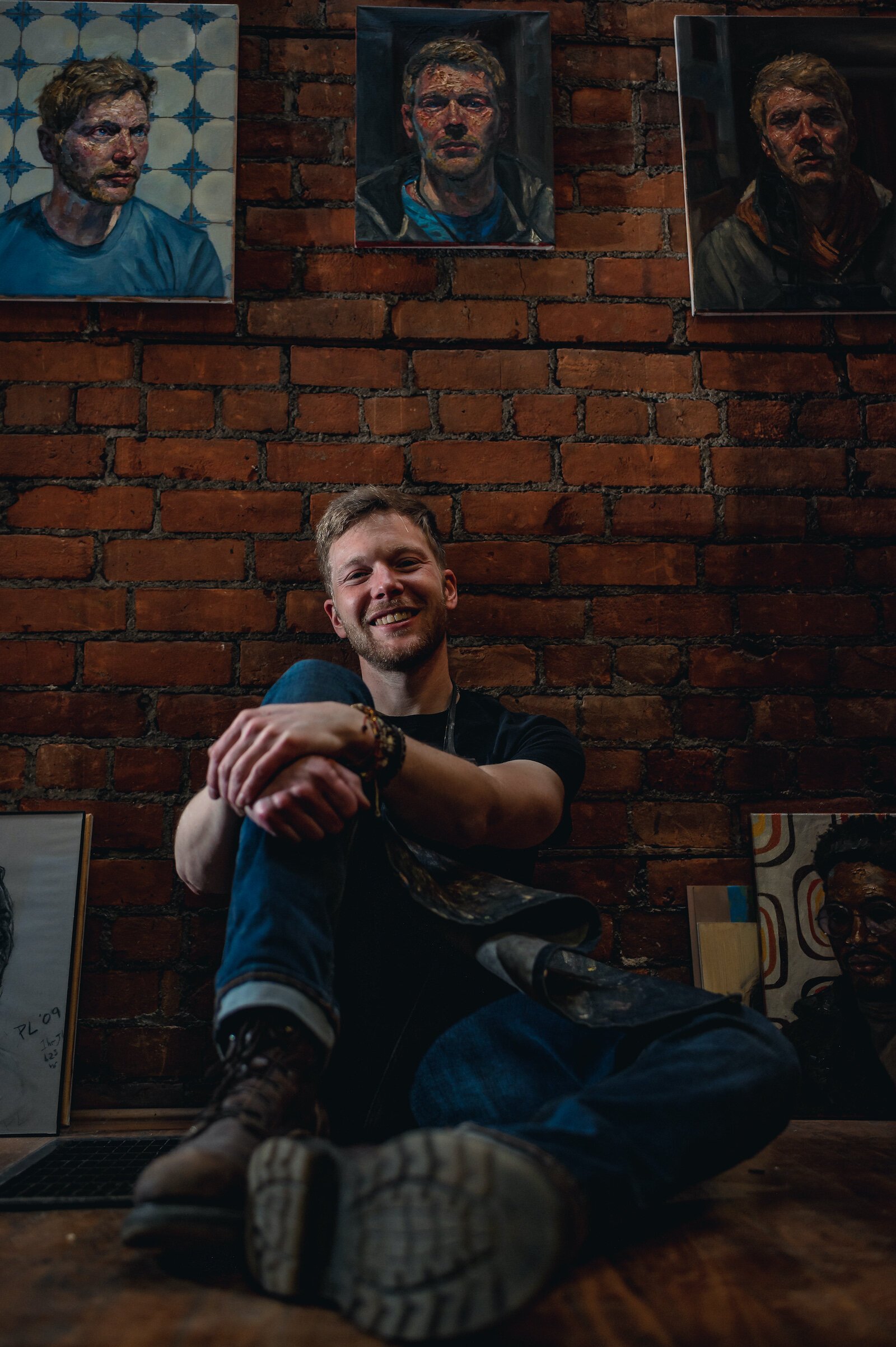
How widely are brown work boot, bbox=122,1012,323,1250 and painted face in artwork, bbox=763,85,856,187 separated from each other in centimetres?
207

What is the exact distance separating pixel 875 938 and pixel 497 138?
72.5 inches

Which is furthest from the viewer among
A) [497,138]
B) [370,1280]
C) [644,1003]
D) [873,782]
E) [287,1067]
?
[497,138]

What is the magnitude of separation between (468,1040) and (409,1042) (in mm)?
90

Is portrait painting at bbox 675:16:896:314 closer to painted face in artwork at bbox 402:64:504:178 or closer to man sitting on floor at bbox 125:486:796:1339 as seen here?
painted face in artwork at bbox 402:64:504:178

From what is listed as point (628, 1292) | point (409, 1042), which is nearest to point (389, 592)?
point (409, 1042)

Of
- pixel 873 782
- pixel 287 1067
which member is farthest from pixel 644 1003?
pixel 873 782

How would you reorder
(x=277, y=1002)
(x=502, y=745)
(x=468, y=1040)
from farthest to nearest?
Answer: (x=502, y=745) → (x=468, y=1040) → (x=277, y=1002)

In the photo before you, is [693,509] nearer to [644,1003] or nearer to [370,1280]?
[644,1003]

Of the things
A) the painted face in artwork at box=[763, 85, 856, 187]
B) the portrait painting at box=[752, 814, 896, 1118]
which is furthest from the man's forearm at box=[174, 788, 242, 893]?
the painted face in artwork at box=[763, 85, 856, 187]

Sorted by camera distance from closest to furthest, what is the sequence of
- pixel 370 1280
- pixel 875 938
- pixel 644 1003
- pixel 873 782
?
pixel 370 1280 < pixel 644 1003 < pixel 875 938 < pixel 873 782

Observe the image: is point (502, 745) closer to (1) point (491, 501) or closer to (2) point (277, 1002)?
(1) point (491, 501)

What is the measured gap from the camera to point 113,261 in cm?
192

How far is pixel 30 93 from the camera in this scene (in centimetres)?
198

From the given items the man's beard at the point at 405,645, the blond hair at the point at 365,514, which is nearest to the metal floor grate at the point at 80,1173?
the man's beard at the point at 405,645
